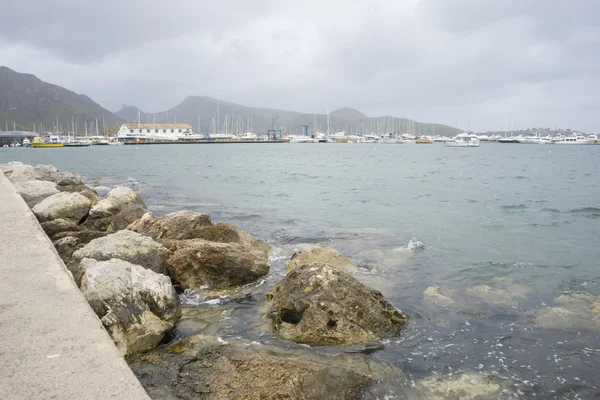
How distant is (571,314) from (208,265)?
651 centimetres

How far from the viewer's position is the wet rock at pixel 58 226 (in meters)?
9.42

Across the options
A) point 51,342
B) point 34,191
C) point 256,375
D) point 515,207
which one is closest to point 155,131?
point 515,207

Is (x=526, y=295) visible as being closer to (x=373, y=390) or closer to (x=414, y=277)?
(x=414, y=277)

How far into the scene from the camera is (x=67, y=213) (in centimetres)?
1080

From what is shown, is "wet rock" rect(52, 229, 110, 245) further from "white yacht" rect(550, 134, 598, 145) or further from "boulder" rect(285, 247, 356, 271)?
"white yacht" rect(550, 134, 598, 145)

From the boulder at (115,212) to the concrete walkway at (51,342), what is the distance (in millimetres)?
5469

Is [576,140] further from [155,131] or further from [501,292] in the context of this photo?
[501,292]

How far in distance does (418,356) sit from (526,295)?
3.90 metres

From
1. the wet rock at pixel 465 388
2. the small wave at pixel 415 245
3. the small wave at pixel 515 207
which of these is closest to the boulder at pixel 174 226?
the small wave at pixel 415 245

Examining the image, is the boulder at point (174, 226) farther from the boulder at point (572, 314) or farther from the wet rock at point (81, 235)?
the boulder at point (572, 314)

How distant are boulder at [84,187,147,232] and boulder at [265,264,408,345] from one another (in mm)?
6714

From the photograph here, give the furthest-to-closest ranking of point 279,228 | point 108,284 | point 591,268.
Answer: point 279,228 < point 591,268 < point 108,284

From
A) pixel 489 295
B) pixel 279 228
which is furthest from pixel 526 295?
pixel 279 228

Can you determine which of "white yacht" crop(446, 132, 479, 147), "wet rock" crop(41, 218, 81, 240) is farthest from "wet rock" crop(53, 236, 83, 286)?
"white yacht" crop(446, 132, 479, 147)
